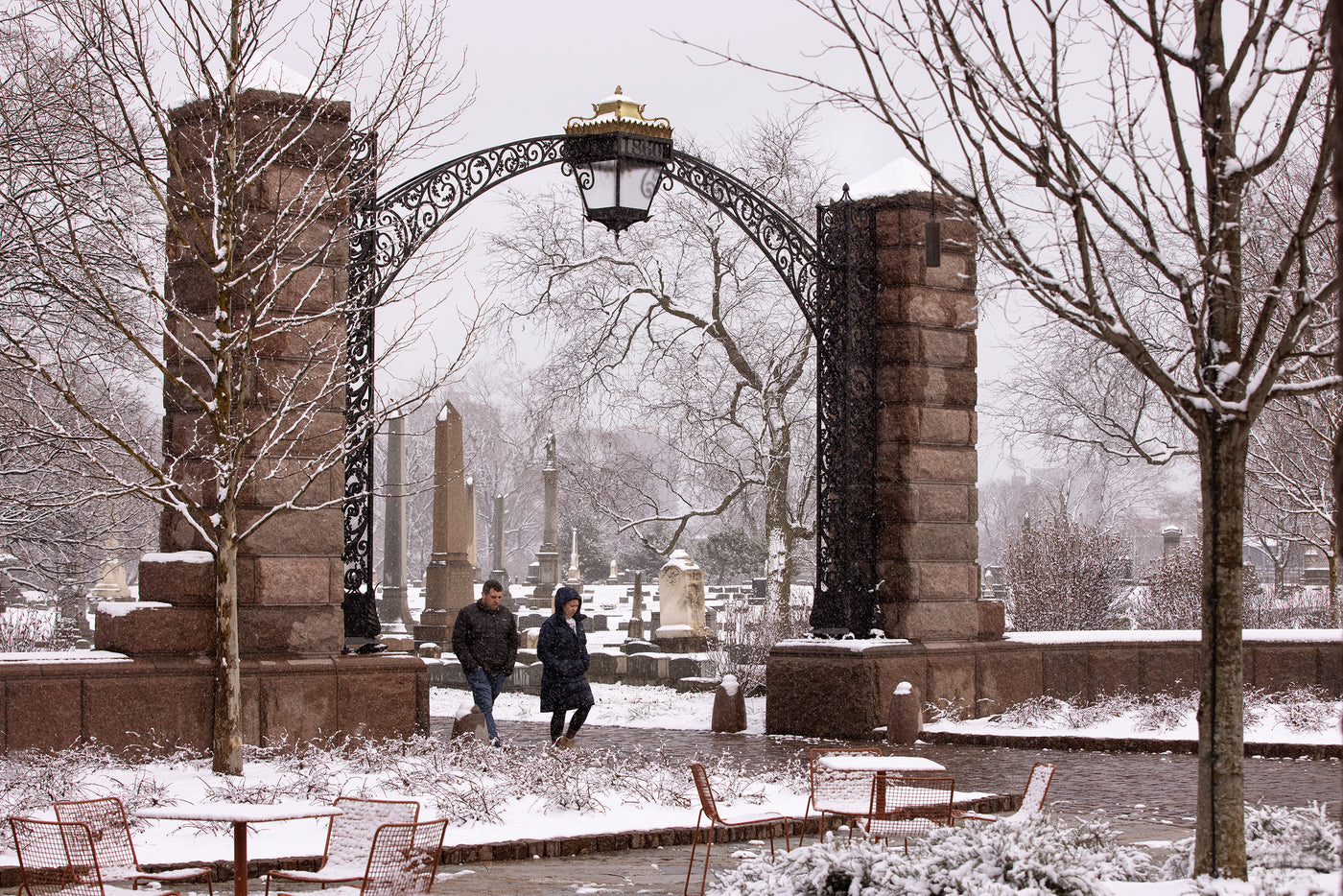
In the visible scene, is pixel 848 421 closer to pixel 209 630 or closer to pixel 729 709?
pixel 729 709

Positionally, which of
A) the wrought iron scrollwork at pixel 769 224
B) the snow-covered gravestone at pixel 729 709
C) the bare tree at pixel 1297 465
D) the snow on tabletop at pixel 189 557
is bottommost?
the snow-covered gravestone at pixel 729 709

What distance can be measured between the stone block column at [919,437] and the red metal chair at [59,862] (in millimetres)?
8961

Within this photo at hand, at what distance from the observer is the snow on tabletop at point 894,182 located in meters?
14.0

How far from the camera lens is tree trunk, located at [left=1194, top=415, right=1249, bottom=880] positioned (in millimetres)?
6117

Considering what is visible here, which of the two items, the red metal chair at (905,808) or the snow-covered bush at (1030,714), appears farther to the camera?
the snow-covered bush at (1030,714)

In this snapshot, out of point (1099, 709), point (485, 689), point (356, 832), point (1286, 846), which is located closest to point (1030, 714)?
point (1099, 709)

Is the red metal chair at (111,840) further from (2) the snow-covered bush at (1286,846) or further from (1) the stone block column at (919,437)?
(1) the stone block column at (919,437)

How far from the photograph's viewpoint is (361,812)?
6.47 meters

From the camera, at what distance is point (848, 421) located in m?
14.0

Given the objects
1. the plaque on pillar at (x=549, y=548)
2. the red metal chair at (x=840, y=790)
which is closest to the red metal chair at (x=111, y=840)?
the red metal chair at (x=840, y=790)

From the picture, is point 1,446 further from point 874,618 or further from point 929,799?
point 929,799

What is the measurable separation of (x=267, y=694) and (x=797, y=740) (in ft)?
16.9

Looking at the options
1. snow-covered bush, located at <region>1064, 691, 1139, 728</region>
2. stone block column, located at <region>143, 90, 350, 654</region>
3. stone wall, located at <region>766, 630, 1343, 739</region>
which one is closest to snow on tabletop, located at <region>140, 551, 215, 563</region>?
stone block column, located at <region>143, 90, 350, 654</region>

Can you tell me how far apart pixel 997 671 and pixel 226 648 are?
762cm
